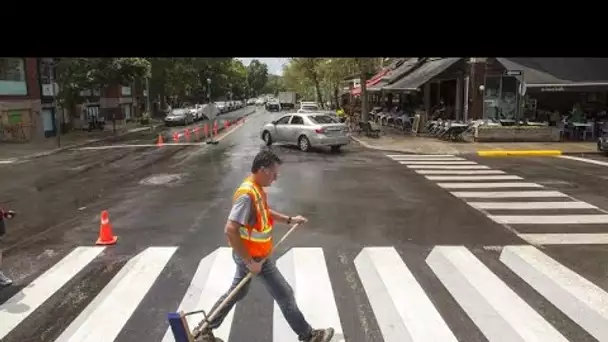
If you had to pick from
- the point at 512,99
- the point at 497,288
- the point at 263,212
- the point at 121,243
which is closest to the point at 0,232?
the point at 121,243

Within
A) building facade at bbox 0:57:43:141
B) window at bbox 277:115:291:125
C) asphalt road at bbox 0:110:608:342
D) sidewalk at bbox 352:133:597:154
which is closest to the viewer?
asphalt road at bbox 0:110:608:342

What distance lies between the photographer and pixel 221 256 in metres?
8.12

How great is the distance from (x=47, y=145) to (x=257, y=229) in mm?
26418

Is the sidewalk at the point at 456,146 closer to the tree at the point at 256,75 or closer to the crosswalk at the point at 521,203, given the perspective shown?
the crosswalk at the point at 521,203

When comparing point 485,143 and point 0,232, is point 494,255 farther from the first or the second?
point 485,143

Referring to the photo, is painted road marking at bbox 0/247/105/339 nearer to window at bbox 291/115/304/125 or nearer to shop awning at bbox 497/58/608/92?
window at bbox 291/115/304/125

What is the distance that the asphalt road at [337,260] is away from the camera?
5.71 m

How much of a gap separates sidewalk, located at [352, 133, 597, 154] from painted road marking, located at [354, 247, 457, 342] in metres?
14.8

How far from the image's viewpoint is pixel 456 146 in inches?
923

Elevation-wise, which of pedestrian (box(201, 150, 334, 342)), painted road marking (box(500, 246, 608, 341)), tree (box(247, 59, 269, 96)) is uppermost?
tree (box(247, 59, 269, 96))

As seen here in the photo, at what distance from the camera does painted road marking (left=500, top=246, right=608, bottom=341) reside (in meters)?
5.79

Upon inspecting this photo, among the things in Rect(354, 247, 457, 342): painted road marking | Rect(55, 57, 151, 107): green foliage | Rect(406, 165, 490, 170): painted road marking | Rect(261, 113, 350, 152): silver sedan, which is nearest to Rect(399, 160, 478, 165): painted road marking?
Rect(406, 165, 490, 170): painted road marking
